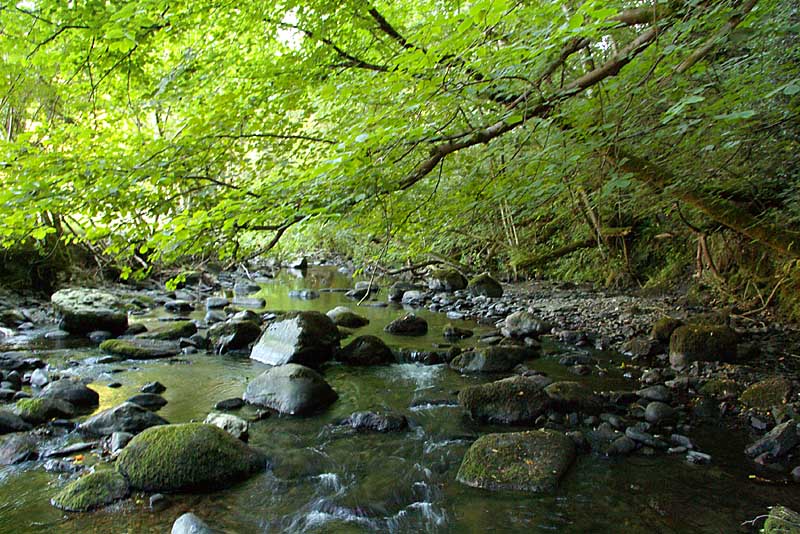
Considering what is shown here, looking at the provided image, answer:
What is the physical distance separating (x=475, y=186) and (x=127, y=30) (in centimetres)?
349

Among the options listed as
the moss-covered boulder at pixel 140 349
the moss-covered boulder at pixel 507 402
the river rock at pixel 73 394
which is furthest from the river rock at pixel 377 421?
the moss-covered boulder at pixel 140 349

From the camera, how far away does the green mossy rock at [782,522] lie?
3.35 meters

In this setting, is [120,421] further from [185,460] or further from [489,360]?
[489,360]

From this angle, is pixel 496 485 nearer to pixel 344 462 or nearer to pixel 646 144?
pixel 344 462

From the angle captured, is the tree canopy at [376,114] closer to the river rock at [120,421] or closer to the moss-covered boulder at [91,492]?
the moss-covered boulder at [91,492]

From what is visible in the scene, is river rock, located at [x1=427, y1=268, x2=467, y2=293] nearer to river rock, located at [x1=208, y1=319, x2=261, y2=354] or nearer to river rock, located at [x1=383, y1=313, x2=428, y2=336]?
river rock, located at [x1=383, y1=313, x2=428, y2=336]

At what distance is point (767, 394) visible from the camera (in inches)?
230

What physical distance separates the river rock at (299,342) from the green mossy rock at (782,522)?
21.3ft

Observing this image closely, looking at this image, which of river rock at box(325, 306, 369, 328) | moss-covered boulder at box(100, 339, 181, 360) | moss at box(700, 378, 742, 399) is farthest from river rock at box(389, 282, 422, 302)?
moss at box(700, 378, 742, 399)

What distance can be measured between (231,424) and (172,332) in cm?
568

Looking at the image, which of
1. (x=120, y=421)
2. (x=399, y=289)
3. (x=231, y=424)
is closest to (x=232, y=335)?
(x=120, y=421)

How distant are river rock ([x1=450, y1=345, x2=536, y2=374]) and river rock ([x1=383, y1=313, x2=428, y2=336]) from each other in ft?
8.46

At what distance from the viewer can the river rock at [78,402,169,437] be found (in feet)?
19.0

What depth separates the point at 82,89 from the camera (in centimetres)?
489
